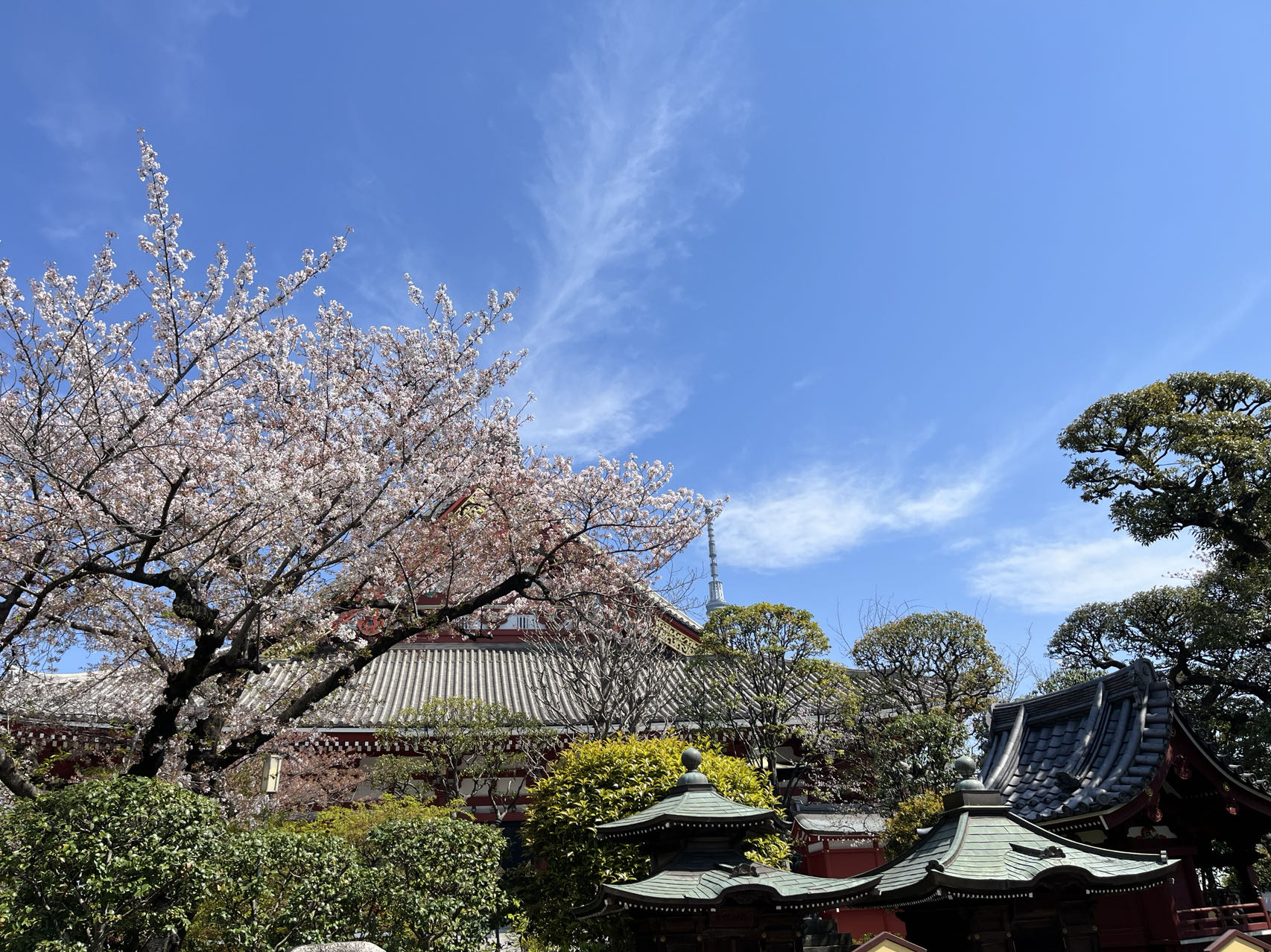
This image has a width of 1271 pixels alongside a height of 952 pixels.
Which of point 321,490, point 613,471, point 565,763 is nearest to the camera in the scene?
point 321,490

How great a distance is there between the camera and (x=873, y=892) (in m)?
7.75

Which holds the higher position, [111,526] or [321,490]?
[321,490]

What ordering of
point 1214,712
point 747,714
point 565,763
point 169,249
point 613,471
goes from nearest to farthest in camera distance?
point 169,249 → point 565,763 → point 613,471 → point 747,714 → point 1214,712

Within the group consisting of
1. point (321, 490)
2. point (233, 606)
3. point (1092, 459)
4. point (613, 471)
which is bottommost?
point (233, 606)

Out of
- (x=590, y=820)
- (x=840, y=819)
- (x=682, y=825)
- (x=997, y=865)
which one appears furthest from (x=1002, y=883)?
(x=840, y=819)

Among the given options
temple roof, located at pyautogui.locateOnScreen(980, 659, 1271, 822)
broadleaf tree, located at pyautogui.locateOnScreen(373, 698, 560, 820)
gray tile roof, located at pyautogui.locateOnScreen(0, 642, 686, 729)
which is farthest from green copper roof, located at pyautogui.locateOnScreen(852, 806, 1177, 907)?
broadleaf tree, located at pyautogui.locateOnScreen(373, 698, 560, 820)

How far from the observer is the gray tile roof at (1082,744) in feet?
31.8

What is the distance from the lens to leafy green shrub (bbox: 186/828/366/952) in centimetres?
880

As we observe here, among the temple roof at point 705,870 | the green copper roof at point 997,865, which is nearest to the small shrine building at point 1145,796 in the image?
the green copper roof at point 997,865

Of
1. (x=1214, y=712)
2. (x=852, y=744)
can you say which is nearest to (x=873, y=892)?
(x=852, y=744)

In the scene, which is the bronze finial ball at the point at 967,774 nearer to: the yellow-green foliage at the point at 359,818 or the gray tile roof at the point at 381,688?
the yellow-green foliage at the point at 359,818

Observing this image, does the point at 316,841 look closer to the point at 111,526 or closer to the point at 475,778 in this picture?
the point at 111,526

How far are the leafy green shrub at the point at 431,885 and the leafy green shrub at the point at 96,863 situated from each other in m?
2.09

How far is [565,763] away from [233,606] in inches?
203
